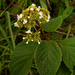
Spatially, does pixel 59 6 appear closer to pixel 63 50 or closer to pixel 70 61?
pixel 63 50

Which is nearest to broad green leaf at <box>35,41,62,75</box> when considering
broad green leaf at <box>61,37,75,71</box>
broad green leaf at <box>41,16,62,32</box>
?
broad green leaf at <box>61,37,75,71</box>

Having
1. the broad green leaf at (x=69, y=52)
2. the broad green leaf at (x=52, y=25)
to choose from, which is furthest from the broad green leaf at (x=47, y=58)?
the broad green leaf at (x=52, y=25)

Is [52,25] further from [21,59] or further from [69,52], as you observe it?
[21,59]

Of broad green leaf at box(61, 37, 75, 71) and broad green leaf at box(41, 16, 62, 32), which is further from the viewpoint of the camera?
broad green leaf at box(41, 16, 62, 32)

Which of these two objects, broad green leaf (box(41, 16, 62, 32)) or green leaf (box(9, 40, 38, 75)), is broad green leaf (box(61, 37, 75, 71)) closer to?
broad green leaf (box(41, 16, 62, 32))

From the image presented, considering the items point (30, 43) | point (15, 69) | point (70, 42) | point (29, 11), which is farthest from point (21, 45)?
point (70, 42)

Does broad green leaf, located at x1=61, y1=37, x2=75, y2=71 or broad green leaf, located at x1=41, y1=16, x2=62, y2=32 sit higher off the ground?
broad green leaf, located at x1=41, y1=16, x2=62, y2=32

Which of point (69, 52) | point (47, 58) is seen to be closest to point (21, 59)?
point (47, 58)
